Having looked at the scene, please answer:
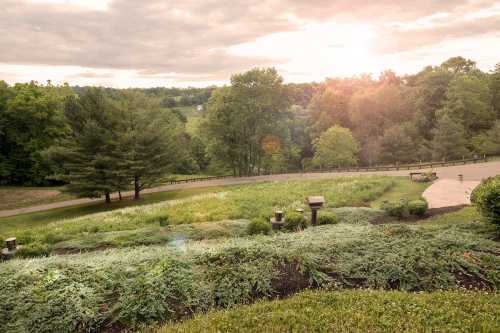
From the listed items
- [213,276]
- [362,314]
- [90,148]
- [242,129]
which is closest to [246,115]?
[242,129]

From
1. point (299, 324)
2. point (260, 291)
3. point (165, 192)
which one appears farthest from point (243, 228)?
point (165, 192)

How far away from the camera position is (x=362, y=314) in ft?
22.3

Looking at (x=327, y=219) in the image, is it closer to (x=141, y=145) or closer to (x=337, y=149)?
(x=141, y=145)

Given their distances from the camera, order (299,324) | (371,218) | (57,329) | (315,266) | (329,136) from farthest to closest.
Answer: (329,136)
(371,218)
(315,266)
(57,329)
(299,324)

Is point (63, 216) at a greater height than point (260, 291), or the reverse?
point (260, 291)

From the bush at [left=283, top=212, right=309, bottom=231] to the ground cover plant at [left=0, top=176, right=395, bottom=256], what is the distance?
182 millimetres

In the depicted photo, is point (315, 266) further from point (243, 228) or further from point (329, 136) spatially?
point (329, 136)

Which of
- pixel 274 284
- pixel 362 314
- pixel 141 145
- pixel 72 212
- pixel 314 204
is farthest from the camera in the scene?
pixel 141 145

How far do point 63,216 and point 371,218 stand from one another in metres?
24.6

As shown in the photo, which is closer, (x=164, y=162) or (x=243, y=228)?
(x=243, y=228)

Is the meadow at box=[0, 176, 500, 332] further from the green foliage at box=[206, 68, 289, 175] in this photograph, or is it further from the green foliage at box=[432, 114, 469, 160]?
the green foliage at box=[432, 114, 469, 160]

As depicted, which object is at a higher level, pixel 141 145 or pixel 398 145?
pixel 141 145

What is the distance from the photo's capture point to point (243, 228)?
1405 cm

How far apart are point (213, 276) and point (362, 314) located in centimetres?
380
